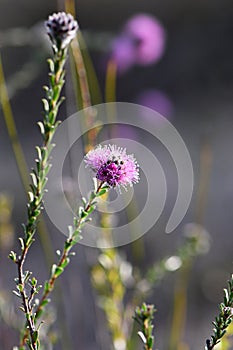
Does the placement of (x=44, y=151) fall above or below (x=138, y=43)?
below

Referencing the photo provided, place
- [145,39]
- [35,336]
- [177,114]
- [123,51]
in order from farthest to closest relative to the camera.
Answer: [177,114]
[145,39]
[123,51]
[35,336]

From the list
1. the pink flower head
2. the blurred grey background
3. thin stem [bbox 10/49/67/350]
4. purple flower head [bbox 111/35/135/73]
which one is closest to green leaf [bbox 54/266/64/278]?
thin stem [bbox 10/49/67/350]

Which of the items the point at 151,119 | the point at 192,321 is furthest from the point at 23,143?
the point at 192,321

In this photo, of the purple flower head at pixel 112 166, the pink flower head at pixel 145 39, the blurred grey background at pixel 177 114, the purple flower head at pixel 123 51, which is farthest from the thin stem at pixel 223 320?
the blurred grey background at pixel 177 114

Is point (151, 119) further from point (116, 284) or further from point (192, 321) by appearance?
point (116, 284)

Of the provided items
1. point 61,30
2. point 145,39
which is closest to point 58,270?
point 61,30

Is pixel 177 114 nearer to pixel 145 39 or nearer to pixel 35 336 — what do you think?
pixel 145 39
